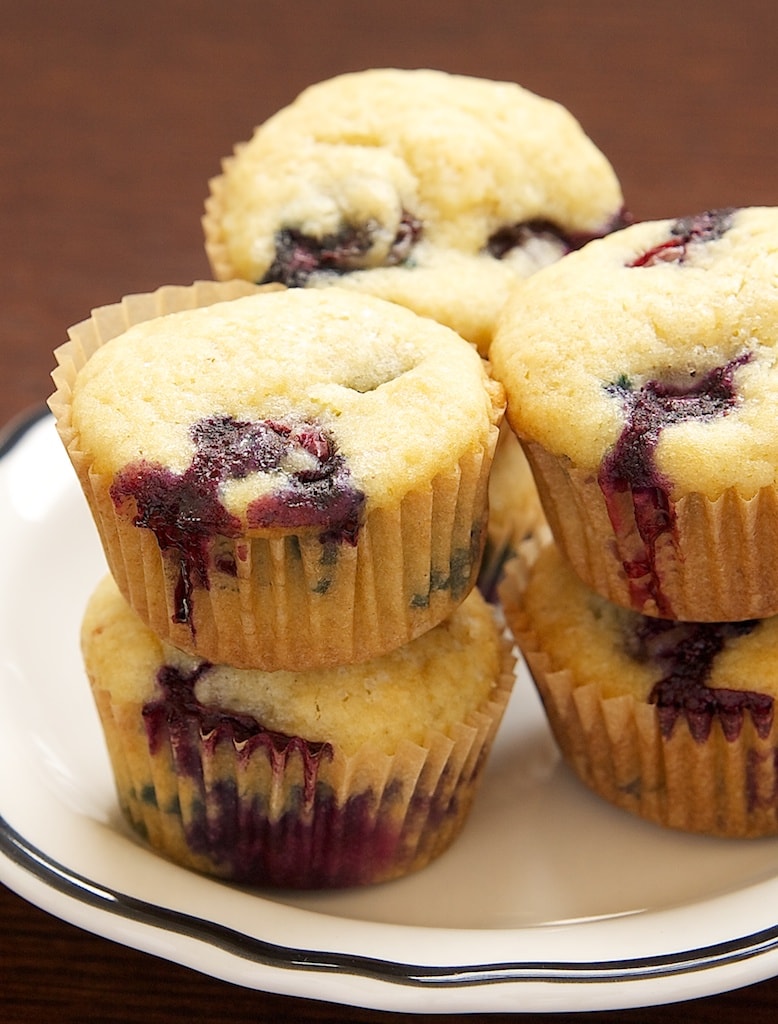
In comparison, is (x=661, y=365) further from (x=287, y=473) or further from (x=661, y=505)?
(x=287, y=473)

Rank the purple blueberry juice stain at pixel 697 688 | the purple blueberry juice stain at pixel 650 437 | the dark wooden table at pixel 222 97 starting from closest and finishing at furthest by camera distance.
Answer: the purple blueberry juice stain at pixel 650 437
the purple blueberry juice stain at pixel 697 688
the dark wooden table at pixel 222 97

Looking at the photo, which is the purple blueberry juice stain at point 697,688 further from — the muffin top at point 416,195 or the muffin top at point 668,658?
the muffin top at point 416,195

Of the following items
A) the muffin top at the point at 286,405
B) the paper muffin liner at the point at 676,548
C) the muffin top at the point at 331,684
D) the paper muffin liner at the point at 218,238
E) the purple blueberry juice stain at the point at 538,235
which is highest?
the muffin top at the point at 286,405

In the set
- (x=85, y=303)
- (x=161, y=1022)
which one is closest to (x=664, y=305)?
(x=161, y=1022)

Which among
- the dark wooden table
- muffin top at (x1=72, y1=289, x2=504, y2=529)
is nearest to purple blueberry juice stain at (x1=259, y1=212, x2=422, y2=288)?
muffin top at (x1=72, y1=289, x2=504, y2=529)

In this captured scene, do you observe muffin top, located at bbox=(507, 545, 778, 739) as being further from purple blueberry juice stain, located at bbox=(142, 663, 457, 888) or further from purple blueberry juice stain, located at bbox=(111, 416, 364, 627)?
purple blueberry juice stain, located at bbox=(111, 416, 364, 627)

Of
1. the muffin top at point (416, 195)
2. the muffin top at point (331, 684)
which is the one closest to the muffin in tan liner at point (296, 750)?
the muffin top at point (331, 684)
